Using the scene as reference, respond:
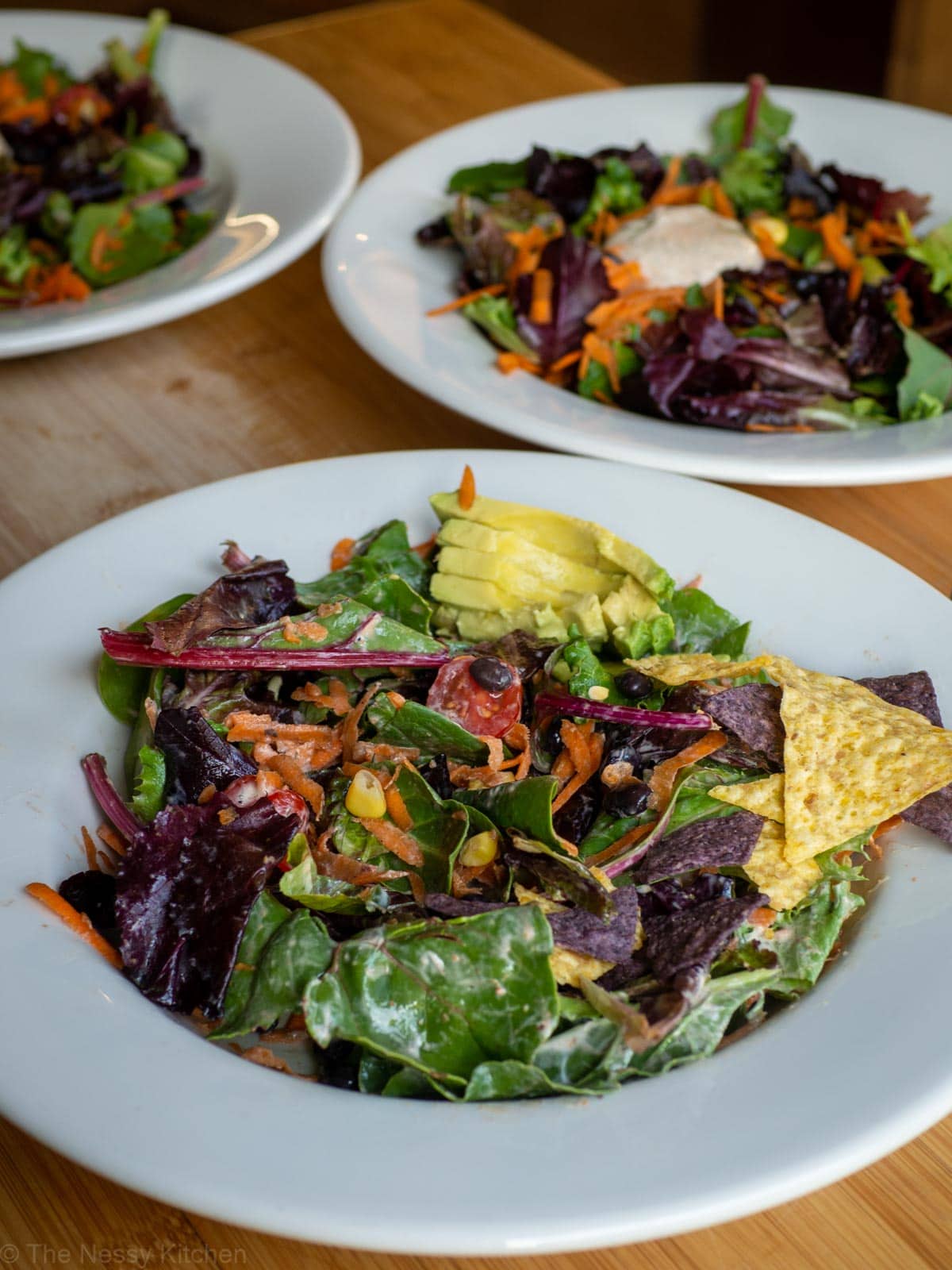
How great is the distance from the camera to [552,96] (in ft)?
8.76

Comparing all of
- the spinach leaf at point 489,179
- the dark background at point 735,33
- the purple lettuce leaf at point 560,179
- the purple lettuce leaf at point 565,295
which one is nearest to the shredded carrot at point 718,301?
the purple lettuce leaf at point 565,295

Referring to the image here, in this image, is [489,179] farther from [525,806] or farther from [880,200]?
[525,806]

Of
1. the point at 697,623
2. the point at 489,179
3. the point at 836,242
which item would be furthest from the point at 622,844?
the point at 489,179

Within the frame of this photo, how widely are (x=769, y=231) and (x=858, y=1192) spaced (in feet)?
5.09

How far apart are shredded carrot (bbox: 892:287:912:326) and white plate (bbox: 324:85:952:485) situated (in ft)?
1.03

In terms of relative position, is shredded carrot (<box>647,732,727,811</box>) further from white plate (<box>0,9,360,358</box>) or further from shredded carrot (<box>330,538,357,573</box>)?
white plate (<box>0,9,360,358</box>)

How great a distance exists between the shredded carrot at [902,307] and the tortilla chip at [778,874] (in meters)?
1.12

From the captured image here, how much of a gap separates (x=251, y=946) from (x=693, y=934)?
1.13 feet

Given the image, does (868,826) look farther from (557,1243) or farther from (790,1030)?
(557,1243)

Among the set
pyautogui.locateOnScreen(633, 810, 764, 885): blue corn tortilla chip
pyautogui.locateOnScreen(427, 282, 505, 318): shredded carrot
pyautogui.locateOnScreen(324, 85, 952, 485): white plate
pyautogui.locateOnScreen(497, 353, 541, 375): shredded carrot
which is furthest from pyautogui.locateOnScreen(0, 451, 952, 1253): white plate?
pyautogui.locateOnScreen(427, 282, 505, 318): shredded carrot

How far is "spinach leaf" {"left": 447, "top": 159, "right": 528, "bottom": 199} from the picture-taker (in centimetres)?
215

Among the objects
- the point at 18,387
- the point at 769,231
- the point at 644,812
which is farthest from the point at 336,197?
the point at 644,812

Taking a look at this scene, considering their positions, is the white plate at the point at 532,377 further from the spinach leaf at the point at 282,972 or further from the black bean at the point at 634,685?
the spinach leaf at the point at 282,972

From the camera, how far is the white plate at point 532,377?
1.49 m
